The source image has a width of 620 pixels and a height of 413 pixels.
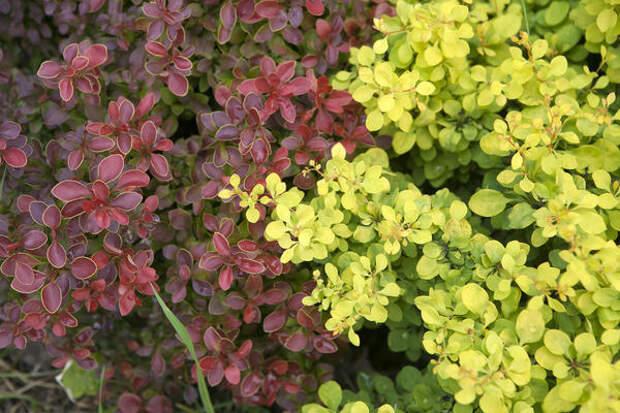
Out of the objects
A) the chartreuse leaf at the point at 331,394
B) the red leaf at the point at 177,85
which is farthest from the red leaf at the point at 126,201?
the chartreuse leaf at the point at 331,394

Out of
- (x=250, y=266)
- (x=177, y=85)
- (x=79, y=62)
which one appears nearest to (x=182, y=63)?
(x=177, y=85)

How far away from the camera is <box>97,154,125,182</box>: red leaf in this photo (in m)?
1.47

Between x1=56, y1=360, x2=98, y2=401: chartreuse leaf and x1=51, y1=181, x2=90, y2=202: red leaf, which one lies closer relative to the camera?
x1=51, y1=181, x2=90, y2=202: red leaf

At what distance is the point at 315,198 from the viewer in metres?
1.62

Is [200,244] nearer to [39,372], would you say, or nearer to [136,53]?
[136,53]

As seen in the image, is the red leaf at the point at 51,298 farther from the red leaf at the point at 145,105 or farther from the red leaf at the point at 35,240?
the red leaf at the point at 145,105

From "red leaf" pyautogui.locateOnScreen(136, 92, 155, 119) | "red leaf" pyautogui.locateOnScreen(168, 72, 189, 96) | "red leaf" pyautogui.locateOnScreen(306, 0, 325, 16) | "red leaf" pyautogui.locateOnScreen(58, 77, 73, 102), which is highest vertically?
"red leaf" pyautogui.locateOnScreen(306, 0, 325, 16)

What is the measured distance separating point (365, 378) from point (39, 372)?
60.7 inches

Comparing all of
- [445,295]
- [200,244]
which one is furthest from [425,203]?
[200,244]

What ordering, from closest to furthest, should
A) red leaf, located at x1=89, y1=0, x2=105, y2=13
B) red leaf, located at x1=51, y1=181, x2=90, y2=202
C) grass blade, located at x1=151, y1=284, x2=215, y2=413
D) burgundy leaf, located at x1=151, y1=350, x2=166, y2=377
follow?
1. red leaf, located at x1=51, y1=181, x2=90, y2=202
2. grass blade, located at x1=151, y1=284, x2=215, y2=413
3. red leaf, located at x1=89, y1=0, x2=105, y2=13
4. burgundy leaf, located at x1=151, y1=350, x2=166, y2=377

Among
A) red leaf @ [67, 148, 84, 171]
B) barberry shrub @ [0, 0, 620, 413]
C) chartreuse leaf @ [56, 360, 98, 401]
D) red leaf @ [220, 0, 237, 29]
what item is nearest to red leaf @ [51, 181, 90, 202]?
barberry shrub @ [0, 0, 620, 413]

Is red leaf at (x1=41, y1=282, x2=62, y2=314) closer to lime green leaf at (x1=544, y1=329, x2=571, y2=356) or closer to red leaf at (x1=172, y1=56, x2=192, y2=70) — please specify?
red leaf at (x1=172, y1=56, x2=192, y2=70)

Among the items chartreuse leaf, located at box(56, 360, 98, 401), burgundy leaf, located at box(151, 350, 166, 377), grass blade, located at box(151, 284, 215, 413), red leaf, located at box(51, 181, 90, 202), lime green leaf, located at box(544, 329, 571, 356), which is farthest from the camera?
chartreuse leaf, located at box(56, 360, 98, 401)

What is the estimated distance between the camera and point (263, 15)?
173cm
